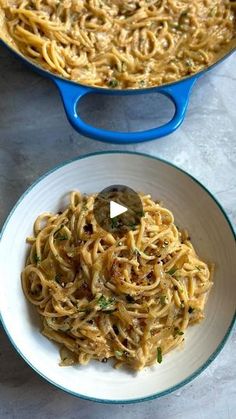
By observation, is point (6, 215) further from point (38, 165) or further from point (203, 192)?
point (203, 192)

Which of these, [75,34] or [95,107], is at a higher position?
[75,34]

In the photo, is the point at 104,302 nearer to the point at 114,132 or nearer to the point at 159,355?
the point at 159,355

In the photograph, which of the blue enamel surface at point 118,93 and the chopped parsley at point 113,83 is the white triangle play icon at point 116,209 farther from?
the chopped parsley at point 113,83

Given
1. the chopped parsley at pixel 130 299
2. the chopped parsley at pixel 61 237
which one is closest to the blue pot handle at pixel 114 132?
the chopped parsley at pixel 61 237

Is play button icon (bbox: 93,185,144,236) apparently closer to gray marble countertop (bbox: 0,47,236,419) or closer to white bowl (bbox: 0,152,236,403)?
white bowl (bbox: 0,152,236,403)

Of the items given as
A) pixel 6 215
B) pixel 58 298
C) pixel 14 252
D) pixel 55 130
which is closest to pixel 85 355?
pixel 58 298

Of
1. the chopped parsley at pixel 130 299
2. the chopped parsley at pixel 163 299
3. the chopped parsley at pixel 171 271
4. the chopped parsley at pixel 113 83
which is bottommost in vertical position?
the chopped parsley at pixel 163 299
